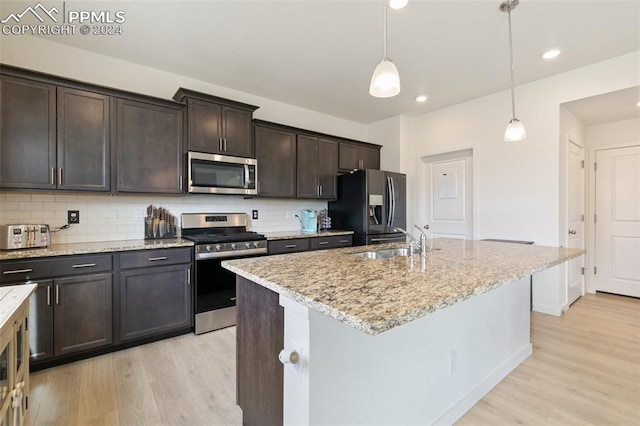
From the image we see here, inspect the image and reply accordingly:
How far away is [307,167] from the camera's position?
13.0 ft

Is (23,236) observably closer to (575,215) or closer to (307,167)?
(307,167)

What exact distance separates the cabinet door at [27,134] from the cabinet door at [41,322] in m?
0.80

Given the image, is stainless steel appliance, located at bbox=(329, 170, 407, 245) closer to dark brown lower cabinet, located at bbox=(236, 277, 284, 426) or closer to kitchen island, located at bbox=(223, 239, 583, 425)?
kitchen island, located at bbox=(223, 239, 583, 425)

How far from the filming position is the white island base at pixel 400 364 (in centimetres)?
108

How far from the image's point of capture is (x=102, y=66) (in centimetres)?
282

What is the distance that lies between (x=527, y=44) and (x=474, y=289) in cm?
273

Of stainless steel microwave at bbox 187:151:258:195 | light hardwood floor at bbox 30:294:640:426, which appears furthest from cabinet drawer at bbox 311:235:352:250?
light hardwood floor at bbox 30:294:640:426

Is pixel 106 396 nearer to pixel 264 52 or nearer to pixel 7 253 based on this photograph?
pixel 7 253

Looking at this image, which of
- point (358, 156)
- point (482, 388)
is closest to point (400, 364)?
point (482, 388)

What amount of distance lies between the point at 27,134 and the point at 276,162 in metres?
2.21

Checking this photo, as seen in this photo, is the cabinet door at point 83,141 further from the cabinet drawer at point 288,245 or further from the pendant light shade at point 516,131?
the pendant light shade at point 516,131

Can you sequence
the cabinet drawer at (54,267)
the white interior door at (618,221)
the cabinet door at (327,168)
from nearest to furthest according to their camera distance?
the cabinet drawer at (54,267) < the white interior door at (618,221) < the cabinet door at (327,168)

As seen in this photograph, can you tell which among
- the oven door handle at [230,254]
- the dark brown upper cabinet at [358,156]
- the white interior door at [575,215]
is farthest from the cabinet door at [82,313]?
the white interior door at [575,215]

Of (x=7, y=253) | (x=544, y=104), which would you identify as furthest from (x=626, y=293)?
(x=7, y=253)
